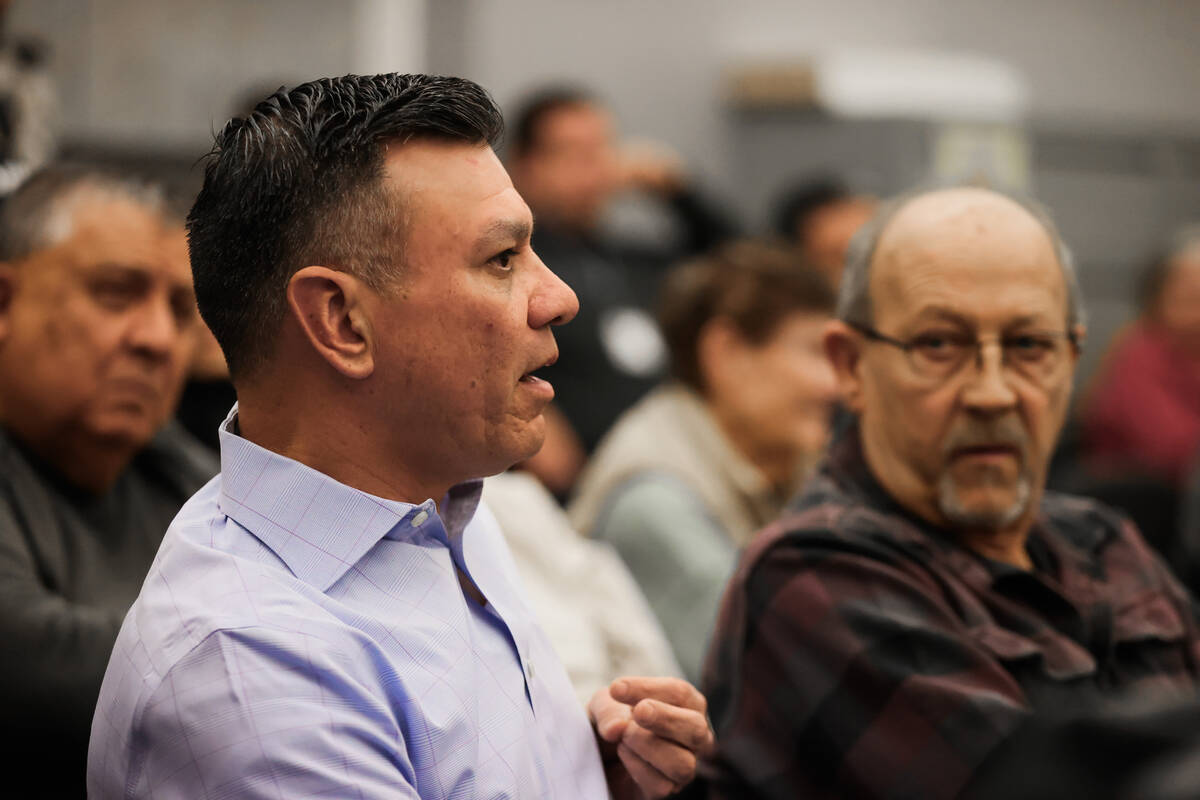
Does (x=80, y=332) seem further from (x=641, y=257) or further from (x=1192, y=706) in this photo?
(x=641, y=257)

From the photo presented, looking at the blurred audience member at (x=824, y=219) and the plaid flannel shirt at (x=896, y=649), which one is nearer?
the plaid flannel shirt at (x=896, y=649)

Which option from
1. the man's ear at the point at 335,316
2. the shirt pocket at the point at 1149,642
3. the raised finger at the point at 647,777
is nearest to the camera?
the man's ear at the point at 335,316

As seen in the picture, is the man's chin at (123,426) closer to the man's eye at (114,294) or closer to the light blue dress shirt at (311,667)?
the man's eye at (114,294)

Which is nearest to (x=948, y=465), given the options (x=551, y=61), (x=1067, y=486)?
(x=1067, y=486)

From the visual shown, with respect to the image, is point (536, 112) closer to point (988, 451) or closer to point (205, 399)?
point (205, 399)

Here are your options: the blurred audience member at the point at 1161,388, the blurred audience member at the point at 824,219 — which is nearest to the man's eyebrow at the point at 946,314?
the blurred audience member at the point at 824,219

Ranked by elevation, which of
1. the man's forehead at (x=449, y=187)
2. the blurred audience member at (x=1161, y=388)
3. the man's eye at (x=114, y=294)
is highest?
the man's forehead at (x=449, y=187)

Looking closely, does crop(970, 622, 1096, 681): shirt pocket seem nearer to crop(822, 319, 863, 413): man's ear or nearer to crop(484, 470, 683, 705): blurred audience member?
crop(822, 319, 863, 413): man's ear

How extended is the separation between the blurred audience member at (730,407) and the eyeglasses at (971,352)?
37.1 inches

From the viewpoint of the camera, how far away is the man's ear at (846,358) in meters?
1.59

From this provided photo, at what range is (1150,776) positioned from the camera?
1.84ft

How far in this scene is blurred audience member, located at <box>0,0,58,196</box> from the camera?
2.02 m

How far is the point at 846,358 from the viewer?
1608 mm

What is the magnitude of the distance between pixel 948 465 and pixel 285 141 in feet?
2.79
